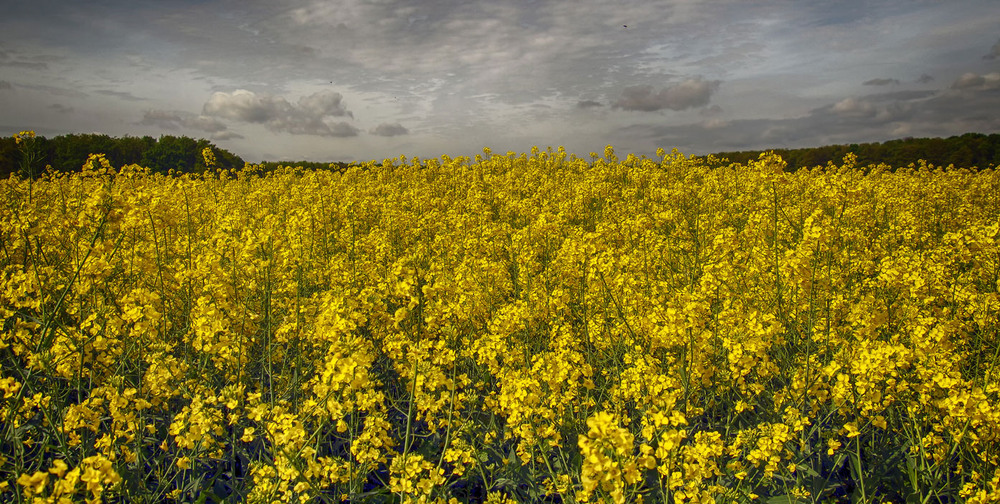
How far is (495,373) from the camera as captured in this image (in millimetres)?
3451

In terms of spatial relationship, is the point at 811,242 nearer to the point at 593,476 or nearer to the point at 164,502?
the point at 593,476

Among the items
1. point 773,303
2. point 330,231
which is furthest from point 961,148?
point 330,231

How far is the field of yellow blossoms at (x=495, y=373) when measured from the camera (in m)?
2.61

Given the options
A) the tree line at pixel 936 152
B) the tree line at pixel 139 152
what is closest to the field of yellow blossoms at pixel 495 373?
the tree line at pixel 936 152

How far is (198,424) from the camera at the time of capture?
2.54 metres

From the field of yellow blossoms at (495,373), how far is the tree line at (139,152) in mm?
21878

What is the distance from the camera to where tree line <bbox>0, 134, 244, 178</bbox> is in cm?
2378

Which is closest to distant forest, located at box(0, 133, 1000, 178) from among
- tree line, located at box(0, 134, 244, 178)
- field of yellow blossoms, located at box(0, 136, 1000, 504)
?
tree line, located at box(0, 134, 244, 178)

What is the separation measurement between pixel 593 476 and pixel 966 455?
3121mm

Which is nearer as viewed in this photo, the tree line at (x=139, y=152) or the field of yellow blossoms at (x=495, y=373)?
the field of yellow blossoms at (x=495, y=373)

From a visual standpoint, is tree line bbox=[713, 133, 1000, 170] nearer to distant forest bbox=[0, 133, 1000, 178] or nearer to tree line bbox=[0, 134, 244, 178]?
distant forest bbox=[0, 133, 1000, 178]

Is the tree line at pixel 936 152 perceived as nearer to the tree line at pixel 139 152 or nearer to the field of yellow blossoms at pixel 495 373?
the field of yellow blossoms at pixel 495 373

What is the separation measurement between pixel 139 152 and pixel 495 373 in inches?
1179

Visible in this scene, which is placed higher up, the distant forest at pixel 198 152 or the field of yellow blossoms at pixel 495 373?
the distant forest at pixel 198 152
